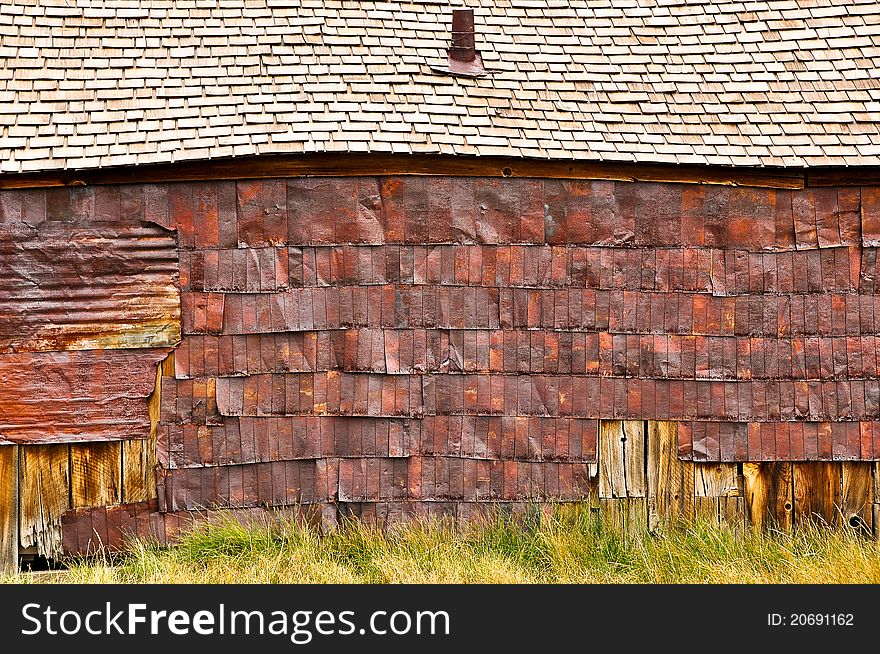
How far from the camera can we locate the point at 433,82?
6617mm

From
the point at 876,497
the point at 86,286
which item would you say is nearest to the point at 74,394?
the point at 86,286

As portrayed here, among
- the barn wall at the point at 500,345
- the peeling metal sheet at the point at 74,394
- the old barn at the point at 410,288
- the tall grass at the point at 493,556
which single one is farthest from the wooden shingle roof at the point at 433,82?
the tall grass at the point at 493,556

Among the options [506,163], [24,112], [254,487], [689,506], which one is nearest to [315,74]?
[506,163]

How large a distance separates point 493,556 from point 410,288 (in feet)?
5.76

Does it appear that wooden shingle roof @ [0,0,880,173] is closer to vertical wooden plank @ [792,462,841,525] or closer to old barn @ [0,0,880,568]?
old barn @ [0,0,880,568]

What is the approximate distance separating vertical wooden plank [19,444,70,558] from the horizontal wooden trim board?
1.71 m

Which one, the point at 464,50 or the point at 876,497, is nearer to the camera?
the point at 876,497

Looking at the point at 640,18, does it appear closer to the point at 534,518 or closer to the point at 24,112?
the point at 534,518

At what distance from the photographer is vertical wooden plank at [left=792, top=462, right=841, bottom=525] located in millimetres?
6672

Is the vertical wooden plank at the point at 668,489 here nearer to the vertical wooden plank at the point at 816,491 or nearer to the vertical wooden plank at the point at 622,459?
the vertical wooden plank at the point at 622,459

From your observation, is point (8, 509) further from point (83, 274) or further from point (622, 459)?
point (622, 459)

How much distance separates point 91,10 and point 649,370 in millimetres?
4530

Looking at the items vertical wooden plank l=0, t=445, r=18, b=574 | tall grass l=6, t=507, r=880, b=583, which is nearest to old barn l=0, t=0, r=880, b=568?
vertical wooden plank l=0, t=445, r=18, b=574

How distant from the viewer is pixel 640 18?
729cm
